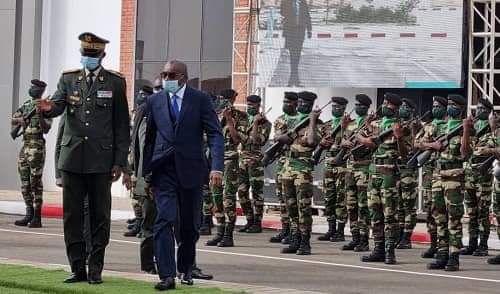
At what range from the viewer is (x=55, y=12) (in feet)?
91.2

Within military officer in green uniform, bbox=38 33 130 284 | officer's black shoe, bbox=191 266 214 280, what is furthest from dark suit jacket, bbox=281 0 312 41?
military officer in green uniform, bbox=38 33 130 284

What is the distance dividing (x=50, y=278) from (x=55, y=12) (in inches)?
671

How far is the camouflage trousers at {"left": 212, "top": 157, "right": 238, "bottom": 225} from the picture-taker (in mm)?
16953

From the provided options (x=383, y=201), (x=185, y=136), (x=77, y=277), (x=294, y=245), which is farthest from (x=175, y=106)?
(x=294, y=245)

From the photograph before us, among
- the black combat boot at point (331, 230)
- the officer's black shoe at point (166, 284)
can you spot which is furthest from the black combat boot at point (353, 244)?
the officer's black shoe at point (166, 284)

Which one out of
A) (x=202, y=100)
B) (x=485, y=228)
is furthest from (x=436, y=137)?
(x=202, y=100)

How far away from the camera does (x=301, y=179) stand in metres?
15.9

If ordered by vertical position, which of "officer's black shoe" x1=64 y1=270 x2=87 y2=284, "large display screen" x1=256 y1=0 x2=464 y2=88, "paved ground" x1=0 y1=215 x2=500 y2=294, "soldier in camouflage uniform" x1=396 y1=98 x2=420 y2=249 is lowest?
"paved ground" x1=0 y1=215 x2=500 y2=294

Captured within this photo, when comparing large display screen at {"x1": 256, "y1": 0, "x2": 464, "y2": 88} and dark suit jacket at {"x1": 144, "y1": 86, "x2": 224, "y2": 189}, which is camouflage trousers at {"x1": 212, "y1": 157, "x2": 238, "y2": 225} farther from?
dark suit jacket at {"x1": 144, "y1": 86, "x2": 224, "y2": 189}

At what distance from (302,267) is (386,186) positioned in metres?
1.54

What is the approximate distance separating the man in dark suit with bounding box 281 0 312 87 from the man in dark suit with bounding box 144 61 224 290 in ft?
38.1

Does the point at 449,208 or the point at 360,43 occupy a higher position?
the point at 360,43

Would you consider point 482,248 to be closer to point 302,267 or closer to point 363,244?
point 363,244

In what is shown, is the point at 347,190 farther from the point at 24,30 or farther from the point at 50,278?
the point at 24,30
